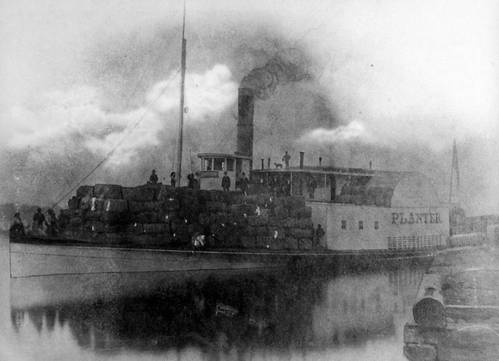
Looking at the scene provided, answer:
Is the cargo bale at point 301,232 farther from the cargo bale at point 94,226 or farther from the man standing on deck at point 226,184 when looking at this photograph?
the cargo bale at point 94,226

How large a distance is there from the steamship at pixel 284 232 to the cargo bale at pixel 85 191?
0.07 ft

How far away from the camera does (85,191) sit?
Result: 4.11 meters

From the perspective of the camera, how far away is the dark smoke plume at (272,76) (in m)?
3.79

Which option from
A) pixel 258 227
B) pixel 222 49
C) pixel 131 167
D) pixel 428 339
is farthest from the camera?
pixel 258 227

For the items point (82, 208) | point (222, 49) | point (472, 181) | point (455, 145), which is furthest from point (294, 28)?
point (82, 208)

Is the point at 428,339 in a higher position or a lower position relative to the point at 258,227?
lower

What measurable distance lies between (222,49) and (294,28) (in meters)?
0.54

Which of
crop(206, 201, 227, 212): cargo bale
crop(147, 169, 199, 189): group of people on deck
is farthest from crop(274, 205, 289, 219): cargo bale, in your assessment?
crop(147, 169, 199, 189): group of people on deck

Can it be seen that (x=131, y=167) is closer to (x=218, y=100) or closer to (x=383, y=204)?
(x=218, y=100)

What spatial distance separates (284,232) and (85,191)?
5.70 ft

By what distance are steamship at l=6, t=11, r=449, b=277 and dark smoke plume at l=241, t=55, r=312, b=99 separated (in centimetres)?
28

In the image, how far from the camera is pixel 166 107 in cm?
396

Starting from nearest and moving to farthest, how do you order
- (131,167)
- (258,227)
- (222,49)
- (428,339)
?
(428,339) → (222,49) → (131,167) → (258,227)

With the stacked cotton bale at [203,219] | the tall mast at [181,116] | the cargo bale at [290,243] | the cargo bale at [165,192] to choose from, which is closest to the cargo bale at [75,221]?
the stacked cotton bale at [203,219]
